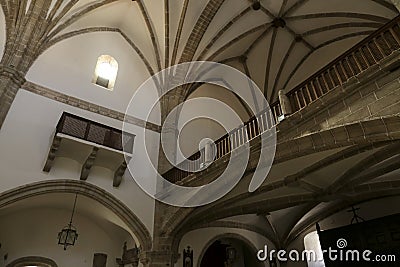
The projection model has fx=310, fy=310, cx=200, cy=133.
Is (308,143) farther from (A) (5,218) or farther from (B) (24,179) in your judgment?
(A) (5,218)


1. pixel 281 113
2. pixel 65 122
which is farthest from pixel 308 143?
Answer: pixel 65 122

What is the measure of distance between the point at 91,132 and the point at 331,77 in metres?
6.41

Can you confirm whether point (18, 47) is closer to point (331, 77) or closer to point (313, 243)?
point (331, 77)

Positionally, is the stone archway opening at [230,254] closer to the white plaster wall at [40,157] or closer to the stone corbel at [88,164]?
the white plaster wall at [40,157]

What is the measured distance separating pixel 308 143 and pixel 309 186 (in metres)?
3.47

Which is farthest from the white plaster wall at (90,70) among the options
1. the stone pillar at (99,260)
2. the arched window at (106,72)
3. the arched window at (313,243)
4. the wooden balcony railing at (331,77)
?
the arched window at (313,243)

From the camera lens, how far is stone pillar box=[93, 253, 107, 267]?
34.9 feet

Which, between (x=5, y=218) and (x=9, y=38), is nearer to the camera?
(x=9, y=38)

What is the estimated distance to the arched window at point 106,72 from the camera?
444 inches

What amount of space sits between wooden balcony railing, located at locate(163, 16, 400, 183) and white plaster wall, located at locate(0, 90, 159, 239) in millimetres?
2552

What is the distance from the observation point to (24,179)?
815cm

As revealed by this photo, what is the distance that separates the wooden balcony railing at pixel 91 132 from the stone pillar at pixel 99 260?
4219 mm

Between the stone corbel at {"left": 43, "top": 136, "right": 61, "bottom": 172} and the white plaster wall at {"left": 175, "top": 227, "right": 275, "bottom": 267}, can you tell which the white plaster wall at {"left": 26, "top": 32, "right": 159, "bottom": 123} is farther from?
the white plaster wall at {"left": 175, "top": 227, "right": 275, "bottom": 267}

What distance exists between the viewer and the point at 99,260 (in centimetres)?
1075
